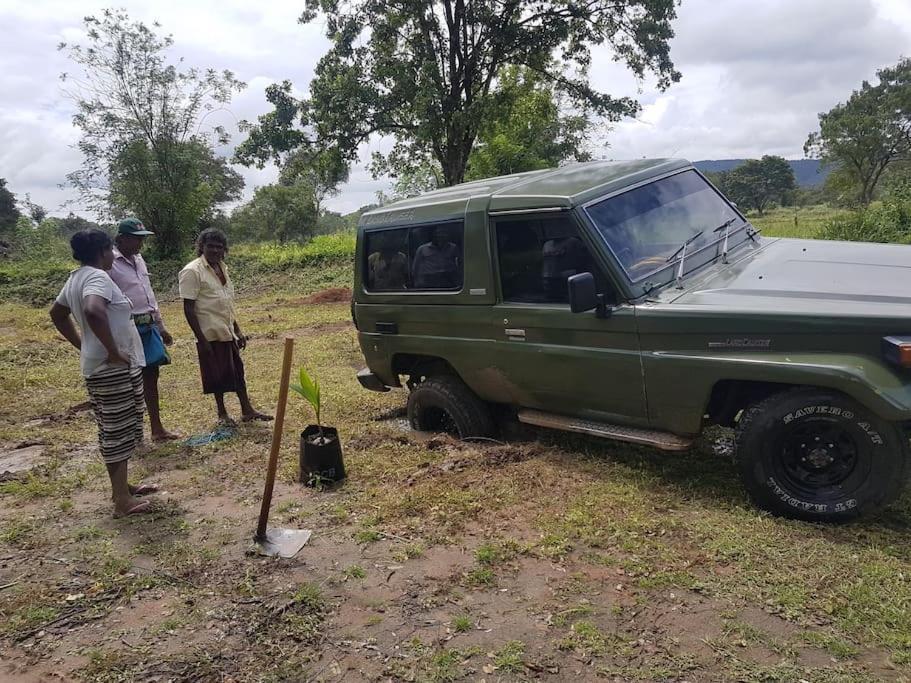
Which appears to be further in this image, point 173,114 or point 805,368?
point 173,114

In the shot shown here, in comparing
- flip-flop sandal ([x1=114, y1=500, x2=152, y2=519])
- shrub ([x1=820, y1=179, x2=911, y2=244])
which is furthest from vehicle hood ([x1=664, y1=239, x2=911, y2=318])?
shrub ([x1=820, y1=179, x2=911, y2=244])

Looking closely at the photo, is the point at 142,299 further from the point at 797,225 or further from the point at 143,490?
the point at 797,225

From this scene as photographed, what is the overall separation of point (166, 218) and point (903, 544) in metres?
24.7

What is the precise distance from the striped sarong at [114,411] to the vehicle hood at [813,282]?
3.47m

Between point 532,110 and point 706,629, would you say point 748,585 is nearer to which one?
point 706,629

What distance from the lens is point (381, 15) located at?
11.0 metres

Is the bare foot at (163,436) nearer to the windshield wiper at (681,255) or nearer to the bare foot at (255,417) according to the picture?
the bare foot at (255,417)

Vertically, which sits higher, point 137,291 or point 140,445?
point 137,291

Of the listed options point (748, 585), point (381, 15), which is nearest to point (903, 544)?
point (748, 585)

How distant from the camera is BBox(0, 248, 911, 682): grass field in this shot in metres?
2.38

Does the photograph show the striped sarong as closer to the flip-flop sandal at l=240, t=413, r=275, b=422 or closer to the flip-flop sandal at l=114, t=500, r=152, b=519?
the flip-flop sandal at l=114, t=500, r=152, b=519

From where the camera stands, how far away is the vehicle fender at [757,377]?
2781 millimetres

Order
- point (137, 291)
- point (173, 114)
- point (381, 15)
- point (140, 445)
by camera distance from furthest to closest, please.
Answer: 1. point (173, 114)
2. point (381, 15)
3. point (140, 445)
4. point (137, 291)

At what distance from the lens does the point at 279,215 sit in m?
40.3
